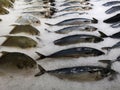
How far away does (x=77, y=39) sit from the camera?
9.09ft

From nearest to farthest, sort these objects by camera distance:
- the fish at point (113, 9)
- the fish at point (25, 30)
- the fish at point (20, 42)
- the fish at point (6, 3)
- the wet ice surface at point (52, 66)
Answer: the wet ice surface at point (52, 66) < the fish at point (20, 42) < the fish at point (25, 30) < the fish at point (113, 9) < the fish at point (6, 3)

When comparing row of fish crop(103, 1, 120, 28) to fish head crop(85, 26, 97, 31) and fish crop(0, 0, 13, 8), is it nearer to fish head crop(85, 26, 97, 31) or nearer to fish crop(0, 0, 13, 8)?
fish head crop(85, 26, 97, 31)

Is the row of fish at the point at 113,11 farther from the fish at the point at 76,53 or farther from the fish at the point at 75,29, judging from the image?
the fish at the point at 76,53

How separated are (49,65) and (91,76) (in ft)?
1.21

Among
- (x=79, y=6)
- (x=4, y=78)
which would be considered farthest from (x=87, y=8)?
(x=4, y=78)

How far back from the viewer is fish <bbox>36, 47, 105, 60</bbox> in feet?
8.11

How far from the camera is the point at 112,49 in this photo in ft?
8.60

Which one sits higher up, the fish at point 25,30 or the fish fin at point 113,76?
the fish at point 25,30

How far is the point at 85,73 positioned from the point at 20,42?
29.7 inches

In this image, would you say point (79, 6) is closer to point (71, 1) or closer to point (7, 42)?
point (71, 1)

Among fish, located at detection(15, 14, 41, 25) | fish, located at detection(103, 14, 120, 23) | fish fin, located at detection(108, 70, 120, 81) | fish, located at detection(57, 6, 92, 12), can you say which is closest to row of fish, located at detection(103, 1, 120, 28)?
fish, located at detection(103, 14, 120, 23)

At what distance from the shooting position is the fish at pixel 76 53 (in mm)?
2471

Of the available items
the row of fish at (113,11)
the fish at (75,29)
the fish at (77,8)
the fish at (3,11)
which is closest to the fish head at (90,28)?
the fish at (75,29)

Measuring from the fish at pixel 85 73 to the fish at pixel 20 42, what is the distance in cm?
51
